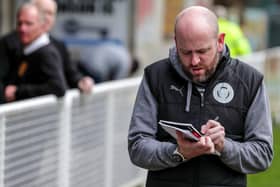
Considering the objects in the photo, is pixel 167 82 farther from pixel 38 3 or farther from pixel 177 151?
pixel 38 3

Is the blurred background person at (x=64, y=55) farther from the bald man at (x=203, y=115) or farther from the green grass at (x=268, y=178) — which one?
the bald man at (x=203, y=115)

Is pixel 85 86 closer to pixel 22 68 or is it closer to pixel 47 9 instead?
pixel 22 68

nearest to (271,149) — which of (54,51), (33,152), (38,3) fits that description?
(33,152)

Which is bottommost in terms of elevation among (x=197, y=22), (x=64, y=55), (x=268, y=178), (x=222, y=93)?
(x=268, y=178)

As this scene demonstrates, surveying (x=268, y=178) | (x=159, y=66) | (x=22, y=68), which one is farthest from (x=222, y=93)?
(x=268, y=178)

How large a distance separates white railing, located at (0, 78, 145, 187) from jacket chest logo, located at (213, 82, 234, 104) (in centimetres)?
228

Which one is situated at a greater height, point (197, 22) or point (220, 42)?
point (197, 22)

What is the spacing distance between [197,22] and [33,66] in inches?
131

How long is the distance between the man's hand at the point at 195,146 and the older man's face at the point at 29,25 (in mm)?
3592

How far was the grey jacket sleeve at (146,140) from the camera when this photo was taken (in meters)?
4.36

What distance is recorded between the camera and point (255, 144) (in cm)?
440

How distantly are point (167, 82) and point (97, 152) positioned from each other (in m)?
3.75

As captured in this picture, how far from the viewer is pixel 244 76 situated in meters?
4.50

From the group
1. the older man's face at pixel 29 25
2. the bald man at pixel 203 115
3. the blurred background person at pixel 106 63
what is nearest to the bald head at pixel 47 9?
the older man's face at pixel 29 25
